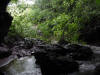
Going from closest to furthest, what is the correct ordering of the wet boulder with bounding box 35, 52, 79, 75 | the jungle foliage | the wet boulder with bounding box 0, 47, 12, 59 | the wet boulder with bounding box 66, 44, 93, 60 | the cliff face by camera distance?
the cliff face → the wet boulder with bounding box 35, 52, 79, 75 → the wet boulder with bounding box 66, 44, 93, 60 → the wet boulder with bounding box 0, 47, 12, 59 → the jungle foliage

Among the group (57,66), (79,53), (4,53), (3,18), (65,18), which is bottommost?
(57,66)

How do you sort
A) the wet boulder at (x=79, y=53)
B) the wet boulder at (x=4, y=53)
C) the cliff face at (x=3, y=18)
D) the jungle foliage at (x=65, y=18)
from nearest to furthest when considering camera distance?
the cliff face at (x=3, y=18)
the wet boulder at (x=79, y=53)
the wet boulder at (x=4, y=53)
the jungle foliage at (x=65, y=18)

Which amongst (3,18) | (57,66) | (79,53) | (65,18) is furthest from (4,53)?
(65,18)

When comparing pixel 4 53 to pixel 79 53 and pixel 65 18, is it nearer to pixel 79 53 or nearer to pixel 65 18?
pixel 79 53

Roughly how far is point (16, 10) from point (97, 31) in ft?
36.6

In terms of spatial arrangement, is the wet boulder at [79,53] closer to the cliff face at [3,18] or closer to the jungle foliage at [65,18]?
the jungle foliage at [65,18]

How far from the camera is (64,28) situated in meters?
14.3

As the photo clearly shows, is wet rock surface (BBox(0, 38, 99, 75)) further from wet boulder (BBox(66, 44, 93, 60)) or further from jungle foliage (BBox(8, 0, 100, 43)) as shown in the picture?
jungle foliage (BBox(8, 0, 100, 43))

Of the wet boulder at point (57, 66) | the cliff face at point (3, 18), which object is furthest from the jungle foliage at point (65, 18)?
the cliff face at point (3, 18)

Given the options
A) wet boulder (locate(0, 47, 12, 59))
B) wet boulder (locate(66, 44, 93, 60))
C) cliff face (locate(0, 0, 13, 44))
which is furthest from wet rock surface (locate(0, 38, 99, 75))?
cliff face (locate(0, 0, 13, 44))

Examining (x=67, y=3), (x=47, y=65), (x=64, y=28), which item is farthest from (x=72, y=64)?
(x=67, y=3)

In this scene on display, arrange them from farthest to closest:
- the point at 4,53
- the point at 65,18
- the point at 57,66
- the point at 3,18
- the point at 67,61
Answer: the point at 65,18 < the point at 4,53 < the point at 67,61 < the point at 57,66 < the point at 3,18

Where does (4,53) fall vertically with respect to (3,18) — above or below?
below

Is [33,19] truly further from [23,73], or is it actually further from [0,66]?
[23,73]
